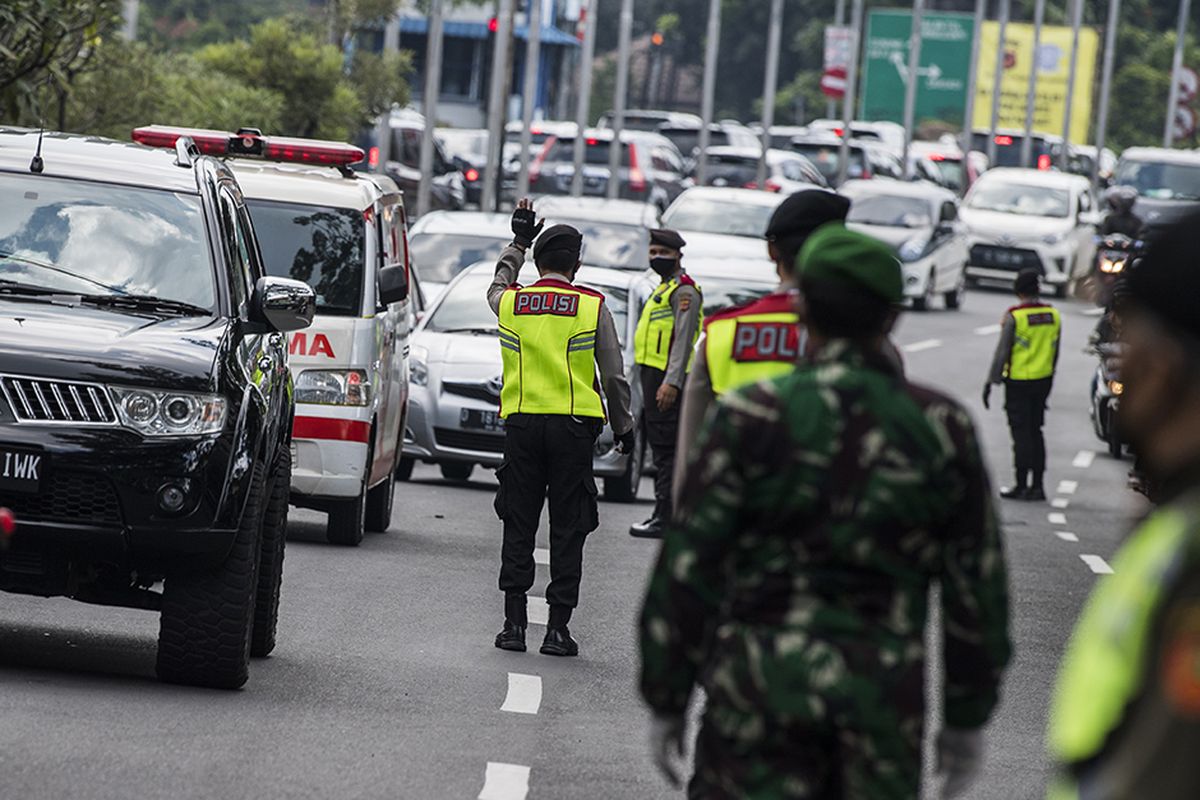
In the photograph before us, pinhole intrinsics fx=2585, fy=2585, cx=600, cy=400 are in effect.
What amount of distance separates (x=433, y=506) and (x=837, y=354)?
12360 mm

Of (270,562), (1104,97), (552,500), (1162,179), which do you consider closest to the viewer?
(270,562)

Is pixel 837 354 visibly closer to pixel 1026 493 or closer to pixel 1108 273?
pixel 1026 493

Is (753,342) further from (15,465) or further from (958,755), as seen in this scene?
(15,465)

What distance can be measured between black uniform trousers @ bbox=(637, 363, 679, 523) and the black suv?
5.84 metres

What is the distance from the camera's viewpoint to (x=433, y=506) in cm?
1691

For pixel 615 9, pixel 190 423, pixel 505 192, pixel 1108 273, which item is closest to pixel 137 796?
pixel 190 423

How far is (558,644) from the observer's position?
10.5 metres

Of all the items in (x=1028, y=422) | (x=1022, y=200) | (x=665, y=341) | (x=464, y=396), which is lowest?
(x=1028, y=422)

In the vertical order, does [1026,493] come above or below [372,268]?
below

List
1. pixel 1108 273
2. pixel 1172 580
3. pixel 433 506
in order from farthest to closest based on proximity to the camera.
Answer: pixel 1108 273, pixel 433 506, pixel 1172 580

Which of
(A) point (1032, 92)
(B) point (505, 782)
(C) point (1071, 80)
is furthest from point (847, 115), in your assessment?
(B) point (505, 782)

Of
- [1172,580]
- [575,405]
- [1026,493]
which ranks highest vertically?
[1172,580]

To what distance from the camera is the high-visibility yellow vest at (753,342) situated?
6371mm

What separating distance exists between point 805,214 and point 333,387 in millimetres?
7228
